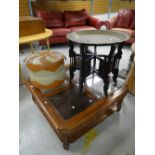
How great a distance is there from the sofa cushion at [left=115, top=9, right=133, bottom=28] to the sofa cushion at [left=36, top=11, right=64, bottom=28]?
5.51ft

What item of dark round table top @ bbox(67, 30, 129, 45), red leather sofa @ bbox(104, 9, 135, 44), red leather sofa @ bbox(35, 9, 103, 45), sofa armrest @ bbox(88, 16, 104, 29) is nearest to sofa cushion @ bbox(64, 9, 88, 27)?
red leather sofa @ bbox(35, 9, 103, 45)

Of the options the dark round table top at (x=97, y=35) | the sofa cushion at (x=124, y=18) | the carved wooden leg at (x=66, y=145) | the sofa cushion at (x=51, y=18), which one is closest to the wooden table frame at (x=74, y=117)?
the carved wooden leg at (x=66, y=145)

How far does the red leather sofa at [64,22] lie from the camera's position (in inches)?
134

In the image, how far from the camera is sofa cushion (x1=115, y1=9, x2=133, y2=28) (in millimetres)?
3738

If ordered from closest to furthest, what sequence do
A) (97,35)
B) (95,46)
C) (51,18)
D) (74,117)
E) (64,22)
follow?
(74,117) → (95,46) → (97,35) → (51,18) → (64,22)

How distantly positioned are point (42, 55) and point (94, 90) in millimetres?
781

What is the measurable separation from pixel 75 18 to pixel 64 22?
352mm

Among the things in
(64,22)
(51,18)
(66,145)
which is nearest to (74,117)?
(66,145)

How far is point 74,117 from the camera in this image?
119 cm

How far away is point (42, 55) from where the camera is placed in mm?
1651

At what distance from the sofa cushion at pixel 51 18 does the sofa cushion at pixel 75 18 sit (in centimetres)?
17

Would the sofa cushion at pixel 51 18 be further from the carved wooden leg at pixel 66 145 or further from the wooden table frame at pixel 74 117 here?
the carved wooden leg at pixel 66 145

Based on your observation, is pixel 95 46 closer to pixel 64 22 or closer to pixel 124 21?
pixel 64 22
